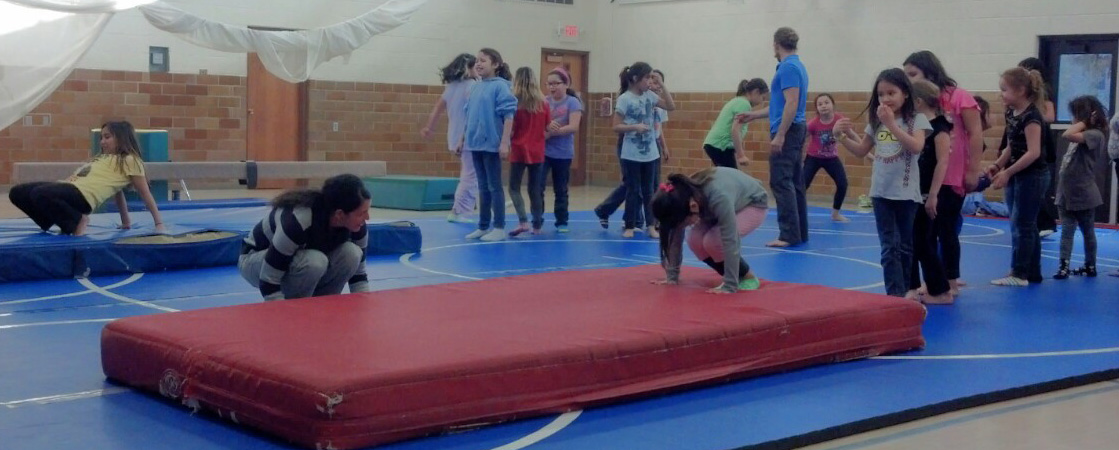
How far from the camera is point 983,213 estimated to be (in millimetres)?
13211

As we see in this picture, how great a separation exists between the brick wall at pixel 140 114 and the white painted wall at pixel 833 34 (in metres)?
6.26

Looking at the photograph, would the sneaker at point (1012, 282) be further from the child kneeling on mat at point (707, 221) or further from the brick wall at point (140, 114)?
the brick wall at point (140, 114)

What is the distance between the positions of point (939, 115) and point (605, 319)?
2.71 meters

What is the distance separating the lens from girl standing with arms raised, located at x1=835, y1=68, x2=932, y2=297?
19.7 ft

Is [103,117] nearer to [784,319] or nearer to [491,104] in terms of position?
[491,104]

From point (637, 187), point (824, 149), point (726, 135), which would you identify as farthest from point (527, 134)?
point (824, 149)

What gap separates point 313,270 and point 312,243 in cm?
13

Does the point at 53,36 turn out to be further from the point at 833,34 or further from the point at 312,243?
the point at 833,34

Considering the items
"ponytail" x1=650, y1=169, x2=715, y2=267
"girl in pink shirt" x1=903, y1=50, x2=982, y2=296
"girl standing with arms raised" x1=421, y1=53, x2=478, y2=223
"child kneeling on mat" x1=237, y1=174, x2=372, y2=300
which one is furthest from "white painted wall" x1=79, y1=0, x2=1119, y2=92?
"child kneeling on mat" x1=237, y1=174, x2=372, y2=300

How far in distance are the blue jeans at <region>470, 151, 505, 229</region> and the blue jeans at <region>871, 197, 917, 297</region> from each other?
394 centimetres

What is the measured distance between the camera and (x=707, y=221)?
574 centimetres

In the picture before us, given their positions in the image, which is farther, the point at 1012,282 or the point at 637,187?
the point at 637,187

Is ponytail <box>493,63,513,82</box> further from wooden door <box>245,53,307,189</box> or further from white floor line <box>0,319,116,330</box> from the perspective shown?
wooden door <box>245,53,307,189</box>

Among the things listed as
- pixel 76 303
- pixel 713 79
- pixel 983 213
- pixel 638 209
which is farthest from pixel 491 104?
pixel 713 79
